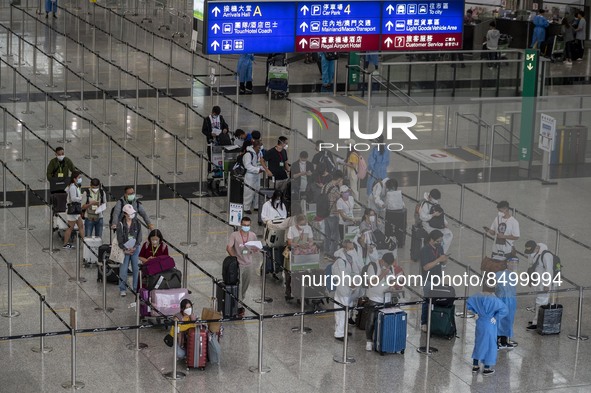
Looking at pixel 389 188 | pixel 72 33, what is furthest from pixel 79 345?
pixel 72 33

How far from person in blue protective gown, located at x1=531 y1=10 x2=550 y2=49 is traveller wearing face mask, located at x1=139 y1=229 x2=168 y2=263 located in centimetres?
2179

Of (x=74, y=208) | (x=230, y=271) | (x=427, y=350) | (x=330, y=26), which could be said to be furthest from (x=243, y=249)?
(x=330, y=26)

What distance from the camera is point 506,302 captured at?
651 inches

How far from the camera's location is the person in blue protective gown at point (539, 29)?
1435 inches

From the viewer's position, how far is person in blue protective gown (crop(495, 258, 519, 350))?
54.1ft

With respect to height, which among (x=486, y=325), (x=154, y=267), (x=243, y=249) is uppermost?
(x=243, y=249)

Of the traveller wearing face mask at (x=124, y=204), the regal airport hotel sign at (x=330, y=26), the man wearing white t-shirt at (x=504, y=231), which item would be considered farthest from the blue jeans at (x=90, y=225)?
the man wearing white t-shirt at (x=504, y=231)

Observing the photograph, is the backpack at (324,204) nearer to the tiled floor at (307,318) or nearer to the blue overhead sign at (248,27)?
the tiled floor at (307,318)

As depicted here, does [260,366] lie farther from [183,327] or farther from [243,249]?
[243,249]

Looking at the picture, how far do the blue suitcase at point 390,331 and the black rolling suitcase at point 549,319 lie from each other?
6.97ft

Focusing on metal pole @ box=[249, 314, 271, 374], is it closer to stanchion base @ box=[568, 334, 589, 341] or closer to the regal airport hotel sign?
stanchion base @ box=[568, 334, 589, 341]

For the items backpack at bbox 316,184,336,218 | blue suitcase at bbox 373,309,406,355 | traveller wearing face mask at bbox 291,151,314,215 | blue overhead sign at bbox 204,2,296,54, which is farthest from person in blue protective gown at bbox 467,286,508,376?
blue overhead sign at bbox 204,2,296,54

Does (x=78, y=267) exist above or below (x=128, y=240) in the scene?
below

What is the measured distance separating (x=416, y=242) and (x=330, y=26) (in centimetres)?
462
